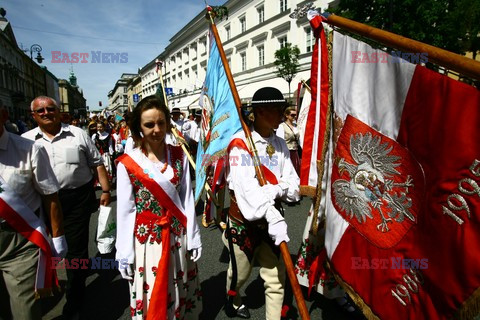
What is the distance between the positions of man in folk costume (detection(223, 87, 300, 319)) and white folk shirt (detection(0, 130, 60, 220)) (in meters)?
1.38

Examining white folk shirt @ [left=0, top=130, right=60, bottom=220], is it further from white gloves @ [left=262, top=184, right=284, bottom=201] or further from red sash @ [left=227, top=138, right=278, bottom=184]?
white gloves @ [left=262, top=184, right=284, bottom=201]

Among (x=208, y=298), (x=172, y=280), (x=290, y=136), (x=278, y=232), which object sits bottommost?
(x=208, y=298)

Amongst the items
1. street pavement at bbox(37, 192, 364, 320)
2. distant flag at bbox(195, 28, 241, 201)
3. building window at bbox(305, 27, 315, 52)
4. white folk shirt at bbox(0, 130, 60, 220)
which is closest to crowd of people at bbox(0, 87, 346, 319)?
white folk shirt at bbox(0, 130, 60, 220)

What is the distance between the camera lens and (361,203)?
1.88 metres

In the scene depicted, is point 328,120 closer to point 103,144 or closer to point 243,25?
point 103,144

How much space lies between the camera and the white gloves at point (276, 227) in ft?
6.53

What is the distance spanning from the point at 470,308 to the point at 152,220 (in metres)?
1.91

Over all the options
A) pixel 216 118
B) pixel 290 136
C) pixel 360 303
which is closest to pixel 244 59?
pixel 290 136

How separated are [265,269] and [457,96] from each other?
1817 millimetres

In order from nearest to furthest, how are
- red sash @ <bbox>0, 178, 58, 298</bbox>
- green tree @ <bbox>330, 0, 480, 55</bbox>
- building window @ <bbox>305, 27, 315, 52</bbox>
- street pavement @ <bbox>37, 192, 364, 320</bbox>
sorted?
red sash @ <bbox>0, 178, 58, 298</bbox>, street pavement @ <bbox>37, 192, 364, 320</bbox>, green tree @ <bbox>330, 0, 480, 55</bbox>, building window @ <bbox>305, 27, 315, 52</bbox>

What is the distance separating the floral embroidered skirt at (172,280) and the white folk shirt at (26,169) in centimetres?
80

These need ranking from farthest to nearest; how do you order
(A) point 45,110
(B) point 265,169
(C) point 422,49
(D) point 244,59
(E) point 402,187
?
(D) point 244,59 < (A) point 45,110 < (B) point 265,169 < (E) point 402,187 < (C) point 422,49

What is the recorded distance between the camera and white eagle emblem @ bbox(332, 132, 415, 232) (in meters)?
1.68

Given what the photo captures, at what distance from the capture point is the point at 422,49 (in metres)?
1.46
